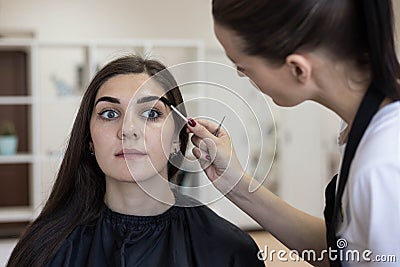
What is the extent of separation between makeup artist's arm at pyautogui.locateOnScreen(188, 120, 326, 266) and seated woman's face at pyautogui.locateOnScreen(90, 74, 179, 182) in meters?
0.09

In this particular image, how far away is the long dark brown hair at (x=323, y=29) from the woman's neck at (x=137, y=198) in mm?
563

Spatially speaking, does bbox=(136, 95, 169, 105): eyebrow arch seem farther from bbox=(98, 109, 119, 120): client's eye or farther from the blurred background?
the blurred background

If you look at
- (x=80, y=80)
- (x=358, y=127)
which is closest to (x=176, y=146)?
(x=358, y=127)

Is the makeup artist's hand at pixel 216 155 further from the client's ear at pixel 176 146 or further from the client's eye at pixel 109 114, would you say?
the client's eye at pixel 109 114

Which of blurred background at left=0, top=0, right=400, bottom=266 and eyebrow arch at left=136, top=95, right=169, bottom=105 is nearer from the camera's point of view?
eyebrow arch at left=136, top=95, right=169, bottom=105

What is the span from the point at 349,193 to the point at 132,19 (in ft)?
17.6

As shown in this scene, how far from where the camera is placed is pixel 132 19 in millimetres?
6059

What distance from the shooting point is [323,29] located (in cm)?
86

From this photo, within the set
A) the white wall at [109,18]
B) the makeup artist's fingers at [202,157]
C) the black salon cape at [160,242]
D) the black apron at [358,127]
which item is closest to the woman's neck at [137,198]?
the black salon cape at [160,242]

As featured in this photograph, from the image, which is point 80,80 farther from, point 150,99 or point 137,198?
point 150,99

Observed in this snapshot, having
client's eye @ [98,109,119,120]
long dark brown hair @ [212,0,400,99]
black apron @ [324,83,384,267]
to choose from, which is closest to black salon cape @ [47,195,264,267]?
client's eye @ [98,109,119,120]

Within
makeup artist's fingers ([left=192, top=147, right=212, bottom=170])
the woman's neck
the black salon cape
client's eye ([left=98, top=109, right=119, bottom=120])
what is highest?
client's eye ([left=98, top=109, right=119, bottom=120])

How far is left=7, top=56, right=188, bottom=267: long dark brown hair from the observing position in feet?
4.50

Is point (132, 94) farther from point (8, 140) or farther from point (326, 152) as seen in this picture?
point (326, 152)
